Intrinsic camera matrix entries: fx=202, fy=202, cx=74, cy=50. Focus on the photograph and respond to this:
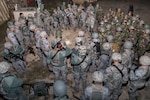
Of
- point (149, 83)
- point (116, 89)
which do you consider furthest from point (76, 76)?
point (149, 83)

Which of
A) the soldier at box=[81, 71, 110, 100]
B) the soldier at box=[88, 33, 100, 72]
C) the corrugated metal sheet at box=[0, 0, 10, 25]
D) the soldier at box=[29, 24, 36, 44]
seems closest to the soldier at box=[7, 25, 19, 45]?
the soldier at box=[29, 24, 36, 44]

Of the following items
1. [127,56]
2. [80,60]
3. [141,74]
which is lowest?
[141,74]

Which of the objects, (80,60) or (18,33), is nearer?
(80,60)

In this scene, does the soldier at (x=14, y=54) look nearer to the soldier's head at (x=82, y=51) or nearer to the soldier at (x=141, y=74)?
the soldier's head at (x=82, y=51)

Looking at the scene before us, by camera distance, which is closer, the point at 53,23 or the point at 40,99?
the point at 40,99

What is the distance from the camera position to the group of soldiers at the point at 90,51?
21.5ft

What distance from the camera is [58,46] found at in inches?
299

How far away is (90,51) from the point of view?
27.3ft

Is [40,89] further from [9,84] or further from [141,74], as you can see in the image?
[141,74]

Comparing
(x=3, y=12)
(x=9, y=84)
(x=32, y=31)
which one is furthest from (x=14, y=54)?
(x=3, y=12)

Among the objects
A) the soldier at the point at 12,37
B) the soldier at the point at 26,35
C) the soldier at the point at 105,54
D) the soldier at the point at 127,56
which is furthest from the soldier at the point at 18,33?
the soldier at the point at 127,56

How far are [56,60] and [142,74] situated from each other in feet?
10.4

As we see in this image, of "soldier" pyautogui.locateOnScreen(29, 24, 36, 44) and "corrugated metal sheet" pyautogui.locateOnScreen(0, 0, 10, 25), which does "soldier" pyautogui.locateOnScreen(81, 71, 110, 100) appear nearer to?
"soldier" pyautogui.locateOnScreen(29, 24, 36, 44)

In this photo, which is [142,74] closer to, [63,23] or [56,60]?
[56,60]
